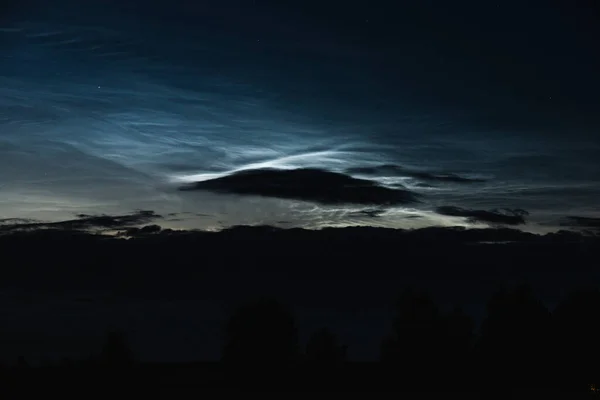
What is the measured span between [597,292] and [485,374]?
17.3 meters

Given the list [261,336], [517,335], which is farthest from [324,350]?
[517,335]

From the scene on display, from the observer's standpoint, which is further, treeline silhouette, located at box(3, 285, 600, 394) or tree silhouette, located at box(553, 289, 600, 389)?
tree silhouette, located at box(553, 289, 600, 389)

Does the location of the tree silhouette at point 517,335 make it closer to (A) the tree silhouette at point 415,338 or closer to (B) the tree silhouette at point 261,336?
(A) the tree silhouette at point 415,338

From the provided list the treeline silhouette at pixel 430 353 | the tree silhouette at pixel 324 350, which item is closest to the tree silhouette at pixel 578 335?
the treeline silhouette at pixel 430 353

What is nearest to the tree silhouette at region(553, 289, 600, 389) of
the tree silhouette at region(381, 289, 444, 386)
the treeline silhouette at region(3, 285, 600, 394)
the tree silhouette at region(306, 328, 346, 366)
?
the treeline silhouette at region(3, 285, 600, 394)

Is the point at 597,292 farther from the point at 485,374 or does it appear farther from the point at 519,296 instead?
the point at 485,374

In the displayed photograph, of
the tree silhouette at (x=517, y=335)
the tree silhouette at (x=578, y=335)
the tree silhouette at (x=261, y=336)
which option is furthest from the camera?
the tree silhouette at (x=517, y=335)

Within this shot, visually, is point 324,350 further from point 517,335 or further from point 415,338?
point 517,335

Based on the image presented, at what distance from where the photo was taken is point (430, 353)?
227 ft

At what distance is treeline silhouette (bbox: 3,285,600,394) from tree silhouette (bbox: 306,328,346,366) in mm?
80

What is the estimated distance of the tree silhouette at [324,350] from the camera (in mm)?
63125

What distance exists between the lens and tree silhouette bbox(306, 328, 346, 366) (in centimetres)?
6312

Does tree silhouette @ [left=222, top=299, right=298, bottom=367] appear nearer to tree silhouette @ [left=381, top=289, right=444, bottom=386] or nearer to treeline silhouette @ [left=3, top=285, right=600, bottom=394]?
treeline silhouette @ [left=3, top=285, right=600, bottom=394]

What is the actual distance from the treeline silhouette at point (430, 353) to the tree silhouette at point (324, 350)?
0.08 metres
